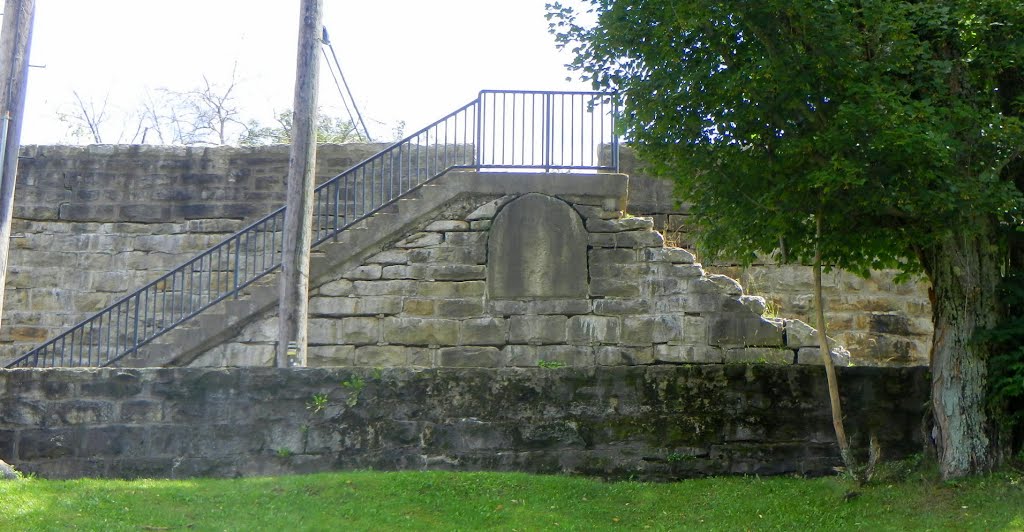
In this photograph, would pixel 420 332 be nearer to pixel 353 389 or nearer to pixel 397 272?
pixel 397 272

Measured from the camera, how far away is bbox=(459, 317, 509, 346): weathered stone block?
1212cm

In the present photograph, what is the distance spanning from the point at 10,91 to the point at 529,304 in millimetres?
5670

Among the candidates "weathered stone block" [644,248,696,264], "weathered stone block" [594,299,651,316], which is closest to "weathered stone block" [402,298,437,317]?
"weathered stone block" [594,299,651,316]

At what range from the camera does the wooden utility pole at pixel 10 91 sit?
34.8 feet

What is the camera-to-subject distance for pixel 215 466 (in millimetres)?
8289

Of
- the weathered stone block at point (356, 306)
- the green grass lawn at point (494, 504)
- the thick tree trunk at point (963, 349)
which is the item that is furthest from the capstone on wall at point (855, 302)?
the green grass lawn at point (494, 504)

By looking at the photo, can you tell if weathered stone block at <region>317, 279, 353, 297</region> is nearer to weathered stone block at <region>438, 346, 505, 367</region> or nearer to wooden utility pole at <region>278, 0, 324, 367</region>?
weathered stone block at <region>438, 346, 505, 367</region>

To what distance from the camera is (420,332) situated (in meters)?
12.2

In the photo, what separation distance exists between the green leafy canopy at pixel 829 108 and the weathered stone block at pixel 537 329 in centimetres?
365

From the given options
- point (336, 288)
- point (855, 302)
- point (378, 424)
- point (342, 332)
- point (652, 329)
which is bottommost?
point (378, 424)

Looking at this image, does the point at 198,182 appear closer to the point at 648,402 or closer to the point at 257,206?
the point at 257,206

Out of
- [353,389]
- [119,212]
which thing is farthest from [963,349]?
[119,212]

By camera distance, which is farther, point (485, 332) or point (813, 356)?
point (485, 332)

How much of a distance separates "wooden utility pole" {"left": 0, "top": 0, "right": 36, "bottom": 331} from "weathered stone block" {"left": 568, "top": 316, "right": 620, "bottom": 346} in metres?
5.78
